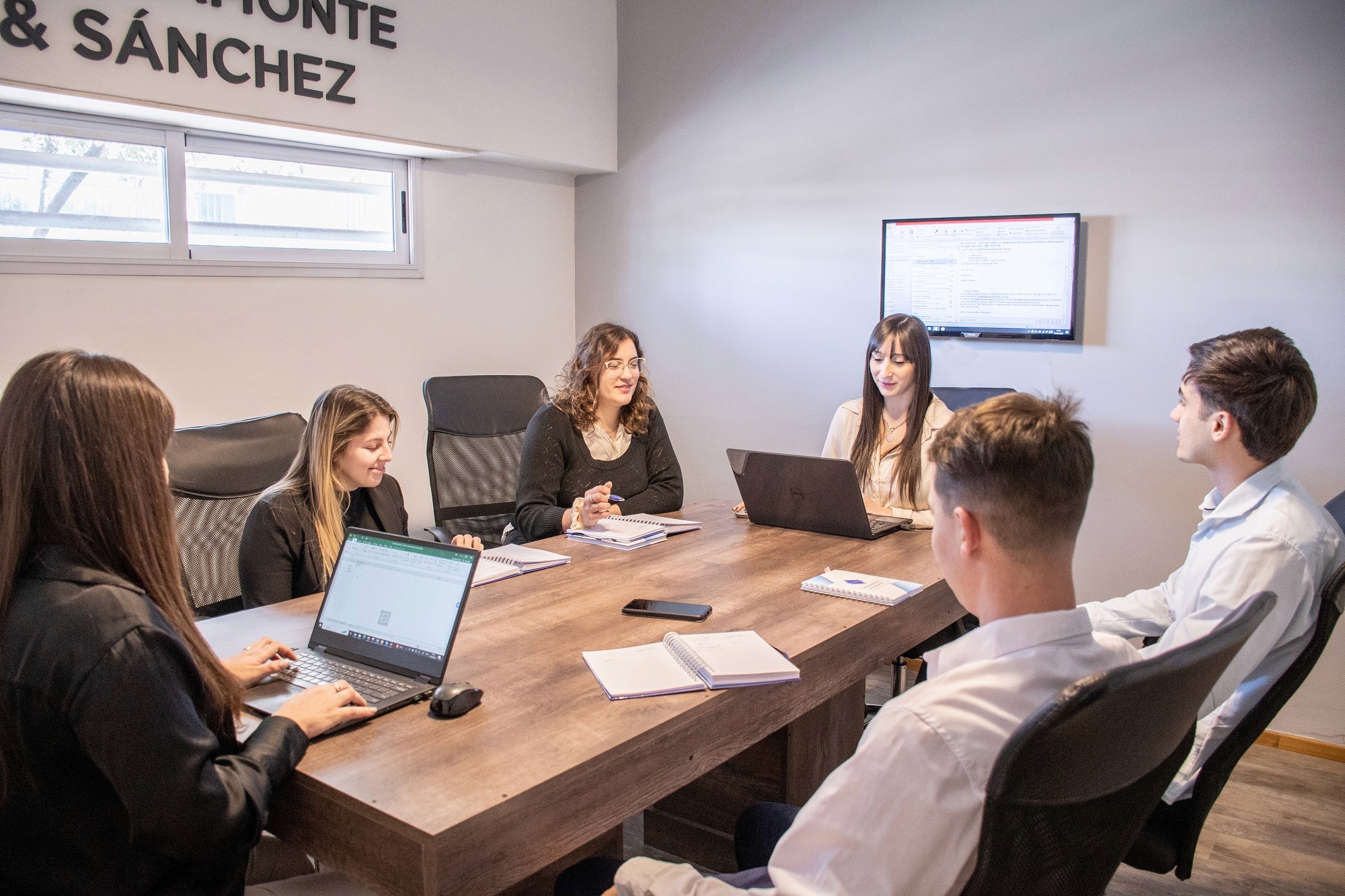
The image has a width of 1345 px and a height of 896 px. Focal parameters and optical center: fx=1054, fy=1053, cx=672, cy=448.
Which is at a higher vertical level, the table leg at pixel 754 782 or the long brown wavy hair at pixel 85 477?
the long brown wavy hair at pixel 85 477

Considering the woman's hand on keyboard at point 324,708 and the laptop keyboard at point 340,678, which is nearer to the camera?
the woman's hand on keyboard at point 324,708

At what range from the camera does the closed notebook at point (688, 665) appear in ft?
Result: 5.69

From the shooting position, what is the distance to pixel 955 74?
3959 millimetres

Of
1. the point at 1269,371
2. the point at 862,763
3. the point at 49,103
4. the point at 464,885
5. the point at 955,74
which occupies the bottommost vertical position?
the point at 464,885

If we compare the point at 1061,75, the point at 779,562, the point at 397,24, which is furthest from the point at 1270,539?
the point at 397,24

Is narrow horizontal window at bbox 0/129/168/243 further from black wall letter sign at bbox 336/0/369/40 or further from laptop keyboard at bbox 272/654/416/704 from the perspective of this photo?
laptop keyboard at bbox 272/654/416/704

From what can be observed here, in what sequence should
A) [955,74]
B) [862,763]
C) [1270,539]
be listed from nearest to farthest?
1. [862,763]
2. [1270,539]
3. [955,74]

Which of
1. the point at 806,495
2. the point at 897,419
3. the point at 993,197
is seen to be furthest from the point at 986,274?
the point at 806,495

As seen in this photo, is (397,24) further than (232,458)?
Yes

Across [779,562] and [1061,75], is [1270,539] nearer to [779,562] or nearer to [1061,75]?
[779,562]

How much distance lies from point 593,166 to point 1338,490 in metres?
3.26

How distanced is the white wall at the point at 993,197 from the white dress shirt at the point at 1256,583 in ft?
5.25

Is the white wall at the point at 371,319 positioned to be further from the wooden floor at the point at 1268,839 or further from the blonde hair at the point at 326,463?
the wooden floor at the point at 1268,839

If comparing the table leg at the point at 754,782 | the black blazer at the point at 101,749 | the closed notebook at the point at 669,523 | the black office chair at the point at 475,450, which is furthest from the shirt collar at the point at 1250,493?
the black office chair at the point at 475,450
